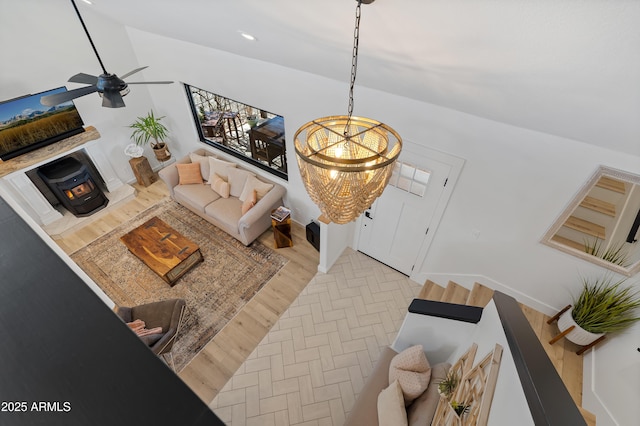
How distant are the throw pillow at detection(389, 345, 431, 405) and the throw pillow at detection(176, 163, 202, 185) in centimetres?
411

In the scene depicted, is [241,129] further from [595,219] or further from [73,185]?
[595,219]

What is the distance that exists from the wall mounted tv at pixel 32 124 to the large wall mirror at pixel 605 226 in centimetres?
627

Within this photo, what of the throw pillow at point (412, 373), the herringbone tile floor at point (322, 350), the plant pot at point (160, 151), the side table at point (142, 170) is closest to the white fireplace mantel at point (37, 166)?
the side table at point (142, 170)

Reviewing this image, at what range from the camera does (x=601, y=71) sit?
1.28 metres

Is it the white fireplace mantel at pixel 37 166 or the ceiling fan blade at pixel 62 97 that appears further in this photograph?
the white fireplace mantel at pixel 37 166

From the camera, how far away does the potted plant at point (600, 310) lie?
2.49m

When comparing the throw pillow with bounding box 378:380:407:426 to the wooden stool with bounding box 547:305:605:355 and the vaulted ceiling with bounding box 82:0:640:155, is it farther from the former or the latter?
the vaulted ceiling with bounding box 82:0:640:155

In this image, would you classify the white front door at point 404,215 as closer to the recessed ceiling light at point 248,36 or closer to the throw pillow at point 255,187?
the throw pillow at point 255,187

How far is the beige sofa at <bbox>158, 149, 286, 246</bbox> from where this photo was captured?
4.37 metres

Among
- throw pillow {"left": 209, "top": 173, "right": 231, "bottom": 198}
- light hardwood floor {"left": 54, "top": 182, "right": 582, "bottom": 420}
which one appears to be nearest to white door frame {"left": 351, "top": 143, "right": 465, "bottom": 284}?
light hardwood floor {"left": 54, "top": 182, "right": 582, "bottom": 420}

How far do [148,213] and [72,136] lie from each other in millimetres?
1551

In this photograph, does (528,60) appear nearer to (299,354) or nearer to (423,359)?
(423,359)

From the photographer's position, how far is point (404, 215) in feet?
11.8

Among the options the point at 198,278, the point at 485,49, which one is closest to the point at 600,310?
the point at 485,49
